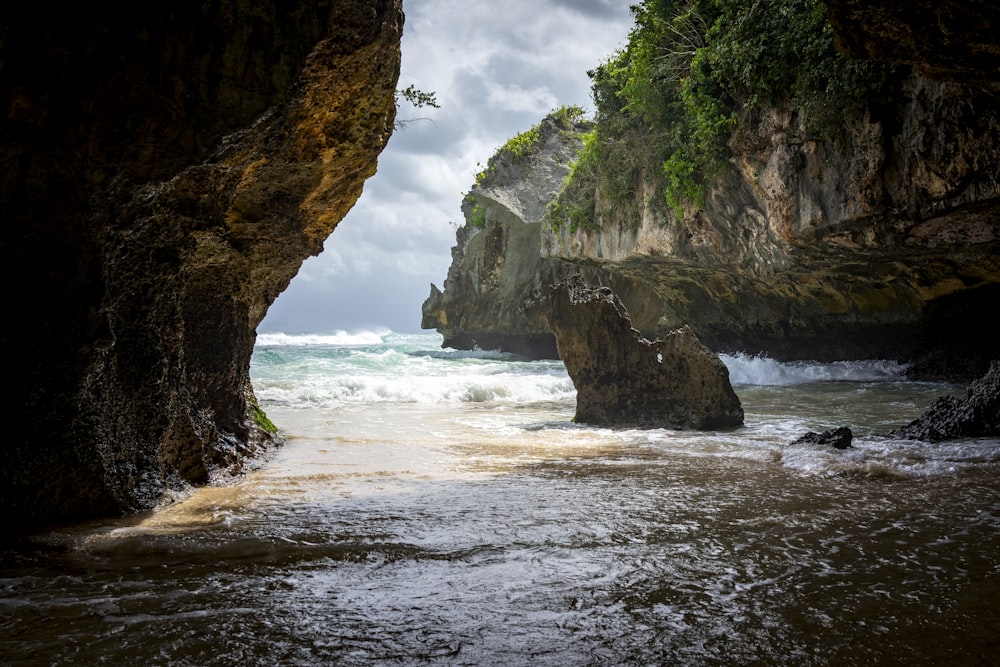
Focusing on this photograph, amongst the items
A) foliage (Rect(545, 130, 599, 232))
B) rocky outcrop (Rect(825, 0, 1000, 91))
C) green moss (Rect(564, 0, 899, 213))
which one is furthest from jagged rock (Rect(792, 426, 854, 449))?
foliage (Rect(545, 130, 599, 232))

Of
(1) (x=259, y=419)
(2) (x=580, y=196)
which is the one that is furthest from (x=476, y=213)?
(1) (x=259, y=419)

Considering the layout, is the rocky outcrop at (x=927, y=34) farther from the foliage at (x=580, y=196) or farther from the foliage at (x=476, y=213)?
the foliage at (x=476, y=213)

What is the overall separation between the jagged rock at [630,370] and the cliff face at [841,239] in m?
3.13

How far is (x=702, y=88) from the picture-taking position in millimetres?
10953

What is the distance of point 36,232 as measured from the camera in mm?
3477

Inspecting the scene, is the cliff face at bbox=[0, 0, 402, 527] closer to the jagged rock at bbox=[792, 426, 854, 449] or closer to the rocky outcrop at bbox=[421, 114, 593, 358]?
the jagged rock at bbox=[792, 426, 854, 449]

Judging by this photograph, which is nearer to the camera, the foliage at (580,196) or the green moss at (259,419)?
the green moss at (259,419)

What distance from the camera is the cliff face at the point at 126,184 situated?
3.40m

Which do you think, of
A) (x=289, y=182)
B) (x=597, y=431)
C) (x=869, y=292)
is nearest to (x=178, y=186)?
(x=289, y=182)

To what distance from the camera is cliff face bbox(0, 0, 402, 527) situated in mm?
3400

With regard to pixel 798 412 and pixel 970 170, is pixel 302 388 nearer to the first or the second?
pixel 798 412

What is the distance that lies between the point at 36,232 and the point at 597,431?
6232 mm

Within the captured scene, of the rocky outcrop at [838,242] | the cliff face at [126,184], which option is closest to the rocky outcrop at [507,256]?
the rocky outcrop at [838,242]

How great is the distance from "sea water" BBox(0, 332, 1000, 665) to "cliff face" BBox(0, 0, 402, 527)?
0.51 metres
